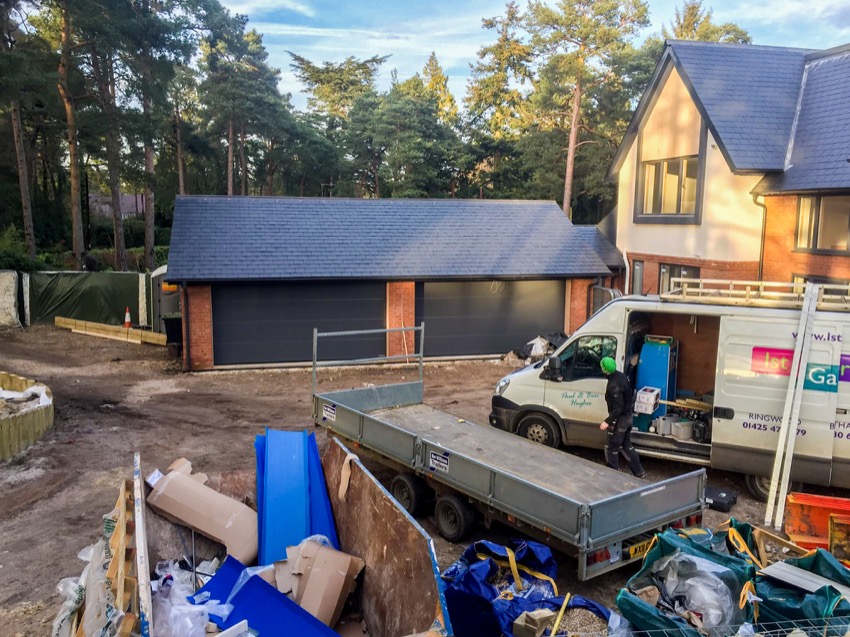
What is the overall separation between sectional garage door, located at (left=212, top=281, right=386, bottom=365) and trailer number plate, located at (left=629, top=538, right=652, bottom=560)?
12722mm

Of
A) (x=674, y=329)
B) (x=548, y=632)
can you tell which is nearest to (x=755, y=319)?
(x=674, y=329)

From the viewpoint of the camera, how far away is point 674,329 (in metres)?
11.0

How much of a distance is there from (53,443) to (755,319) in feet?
37.7

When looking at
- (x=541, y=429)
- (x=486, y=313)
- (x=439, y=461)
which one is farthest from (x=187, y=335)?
(x=439, y=461)

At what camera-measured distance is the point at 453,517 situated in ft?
26.3

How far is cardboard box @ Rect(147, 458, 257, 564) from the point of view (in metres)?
6.85

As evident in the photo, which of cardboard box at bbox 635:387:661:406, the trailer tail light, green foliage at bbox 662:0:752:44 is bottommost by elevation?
the trailer tail light

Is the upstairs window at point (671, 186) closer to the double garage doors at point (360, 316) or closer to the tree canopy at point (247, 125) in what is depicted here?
the double garage doors at point (360, 316)

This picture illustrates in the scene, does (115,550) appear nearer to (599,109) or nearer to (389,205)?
(389,205)

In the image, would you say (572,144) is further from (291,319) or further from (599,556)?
(599,556)

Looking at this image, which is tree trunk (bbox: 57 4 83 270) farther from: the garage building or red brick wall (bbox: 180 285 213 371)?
red brick wall (bbox: 180 285 213 371)

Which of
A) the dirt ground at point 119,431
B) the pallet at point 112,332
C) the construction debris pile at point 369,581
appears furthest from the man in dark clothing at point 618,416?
the pallet at point 112,332

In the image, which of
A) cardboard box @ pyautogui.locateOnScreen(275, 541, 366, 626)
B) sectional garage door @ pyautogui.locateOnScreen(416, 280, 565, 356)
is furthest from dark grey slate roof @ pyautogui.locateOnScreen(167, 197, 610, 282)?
cardboard box @ pyautogui.locateOnScreen(275, 541, 366, 626)

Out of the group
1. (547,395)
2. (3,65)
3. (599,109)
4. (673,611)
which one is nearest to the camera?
(673,611)
